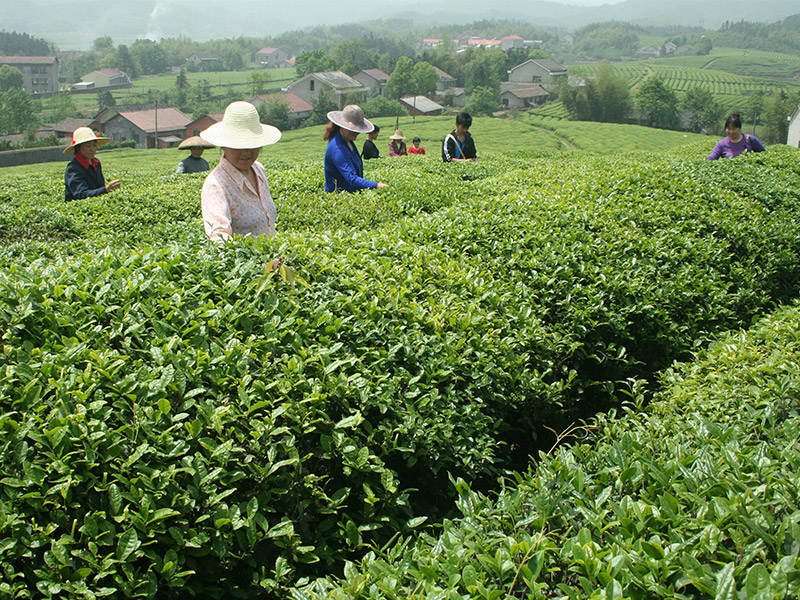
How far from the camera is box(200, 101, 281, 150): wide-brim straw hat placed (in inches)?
178

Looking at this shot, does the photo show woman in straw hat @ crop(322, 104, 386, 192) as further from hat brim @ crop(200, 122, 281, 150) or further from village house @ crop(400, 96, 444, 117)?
village house @ crop(400, 96, 444, 117)

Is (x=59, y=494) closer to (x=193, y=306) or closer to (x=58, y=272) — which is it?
(x=193, y=306)

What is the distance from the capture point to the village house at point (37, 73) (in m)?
131

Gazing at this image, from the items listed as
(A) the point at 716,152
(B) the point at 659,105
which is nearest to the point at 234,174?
(A) the point at 716,152

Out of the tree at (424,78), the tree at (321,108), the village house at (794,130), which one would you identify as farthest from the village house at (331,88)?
the village house at (794,130)

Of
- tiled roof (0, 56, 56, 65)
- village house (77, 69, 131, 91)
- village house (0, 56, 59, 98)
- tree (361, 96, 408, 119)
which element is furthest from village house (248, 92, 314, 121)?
tiled roof (0, 56, 56, 65)

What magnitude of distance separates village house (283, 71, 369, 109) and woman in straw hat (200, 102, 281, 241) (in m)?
100

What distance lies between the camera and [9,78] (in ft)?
397

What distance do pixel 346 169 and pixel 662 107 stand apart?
87.6 metres

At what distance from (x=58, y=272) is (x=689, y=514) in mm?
3566

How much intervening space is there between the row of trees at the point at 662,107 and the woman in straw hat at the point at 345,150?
78.3m

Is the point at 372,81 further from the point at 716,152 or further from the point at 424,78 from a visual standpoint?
the point at 716,152

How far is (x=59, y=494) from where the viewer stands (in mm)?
2342

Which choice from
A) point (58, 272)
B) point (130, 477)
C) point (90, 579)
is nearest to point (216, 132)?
point (58, 272)
